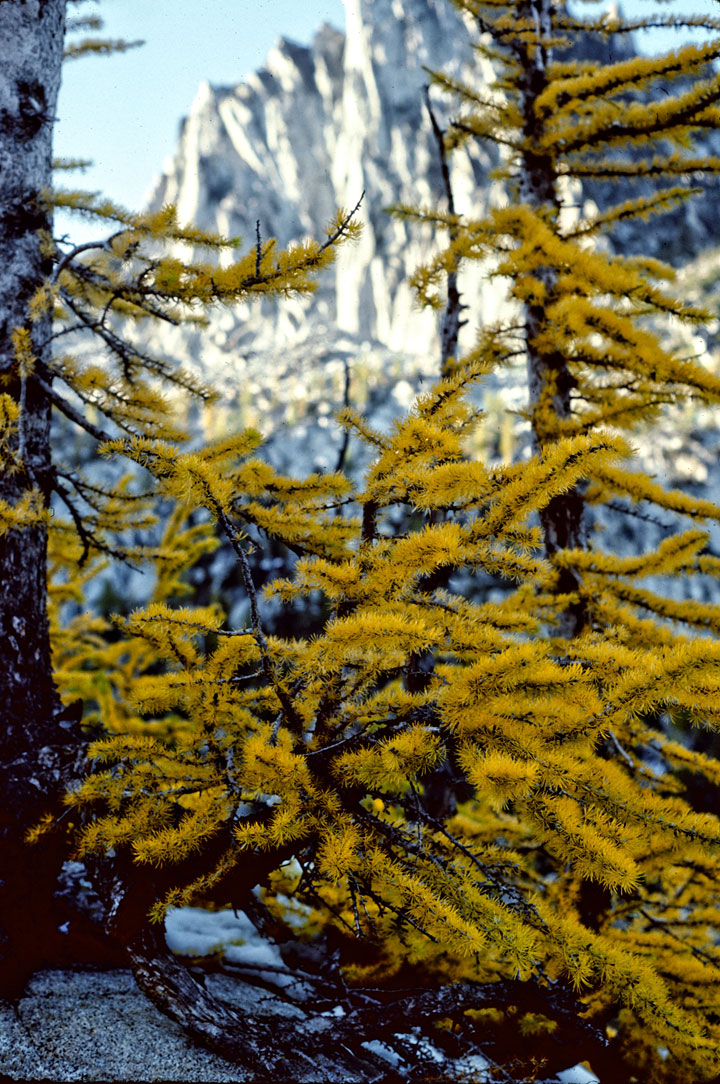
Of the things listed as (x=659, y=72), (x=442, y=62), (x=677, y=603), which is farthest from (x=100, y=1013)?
(x=442, y=62)

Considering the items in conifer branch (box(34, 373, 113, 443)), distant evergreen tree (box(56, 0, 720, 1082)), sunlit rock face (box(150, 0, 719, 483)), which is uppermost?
sunlit rock face (box(150, 0, 719, 483))

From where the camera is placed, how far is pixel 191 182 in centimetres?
11281

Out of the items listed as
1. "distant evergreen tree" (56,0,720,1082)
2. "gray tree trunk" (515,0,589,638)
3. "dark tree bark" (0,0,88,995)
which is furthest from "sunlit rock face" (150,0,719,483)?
"distant evergreen tree" (56,0,720,1082)

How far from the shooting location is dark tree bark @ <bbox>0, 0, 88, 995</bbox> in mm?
2684

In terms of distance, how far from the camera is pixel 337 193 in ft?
348

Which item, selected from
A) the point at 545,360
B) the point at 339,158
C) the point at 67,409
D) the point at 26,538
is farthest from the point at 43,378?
the point at 339,158

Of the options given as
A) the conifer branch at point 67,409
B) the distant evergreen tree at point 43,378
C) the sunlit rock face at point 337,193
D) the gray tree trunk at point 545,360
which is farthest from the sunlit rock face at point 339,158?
the conifer branch at point 67,409

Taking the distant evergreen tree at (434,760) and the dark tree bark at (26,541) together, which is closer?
the distant evergreen tree at (434,760)

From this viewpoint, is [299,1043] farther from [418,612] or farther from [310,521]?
[310,521]

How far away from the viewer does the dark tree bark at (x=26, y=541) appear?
2684mm

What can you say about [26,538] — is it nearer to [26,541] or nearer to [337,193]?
[26,541]

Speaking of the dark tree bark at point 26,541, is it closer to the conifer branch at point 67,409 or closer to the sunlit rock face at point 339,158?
the conifer branch at point 67,409

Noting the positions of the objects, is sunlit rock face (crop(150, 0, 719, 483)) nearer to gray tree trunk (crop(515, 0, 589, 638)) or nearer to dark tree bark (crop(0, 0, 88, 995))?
gray tree trunk (crop(515, 0, 589, 638))

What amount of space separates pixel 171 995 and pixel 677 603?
355 centimetres
